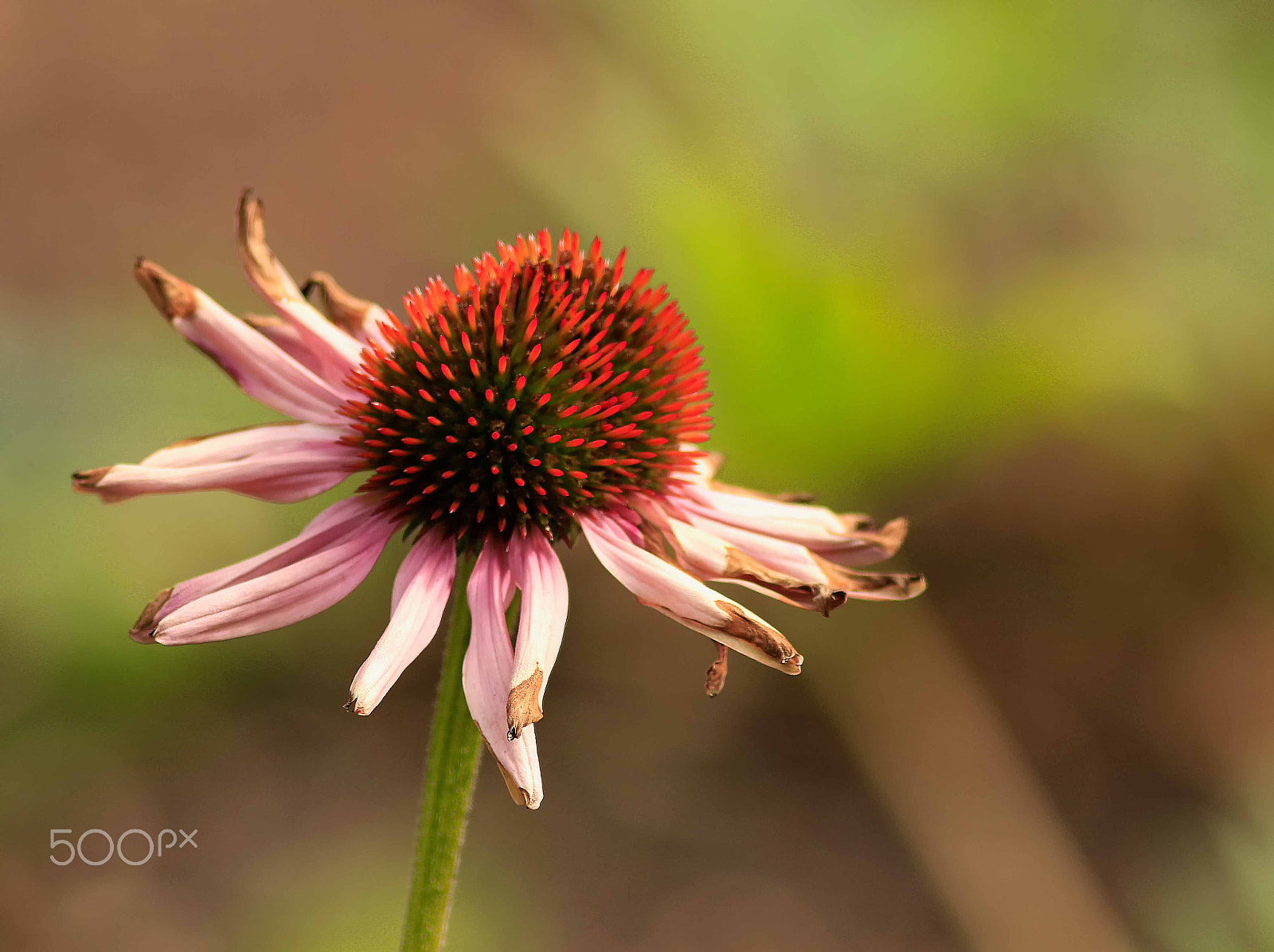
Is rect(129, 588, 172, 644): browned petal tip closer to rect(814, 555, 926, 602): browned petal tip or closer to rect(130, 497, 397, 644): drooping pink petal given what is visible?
rect(130, 497, 397, 644): drooping pink petal

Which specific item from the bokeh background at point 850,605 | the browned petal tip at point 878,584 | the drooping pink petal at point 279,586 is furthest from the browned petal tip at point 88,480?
the bokeh background at point 850,605

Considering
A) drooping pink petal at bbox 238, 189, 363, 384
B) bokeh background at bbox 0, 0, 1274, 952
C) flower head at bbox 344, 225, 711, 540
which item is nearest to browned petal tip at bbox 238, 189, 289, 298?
drooping pink petal at bbox 238, 189, 363, 384

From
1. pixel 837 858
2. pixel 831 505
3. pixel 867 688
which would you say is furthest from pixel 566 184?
pixel 837 858

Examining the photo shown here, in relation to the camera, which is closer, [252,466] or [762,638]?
[762,638]

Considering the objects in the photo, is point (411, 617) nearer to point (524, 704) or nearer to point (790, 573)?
point (524, 704)

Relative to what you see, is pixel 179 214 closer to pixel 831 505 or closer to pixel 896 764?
pixel 831 505

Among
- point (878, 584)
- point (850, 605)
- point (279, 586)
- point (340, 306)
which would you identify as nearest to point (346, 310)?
point (340, 306)
